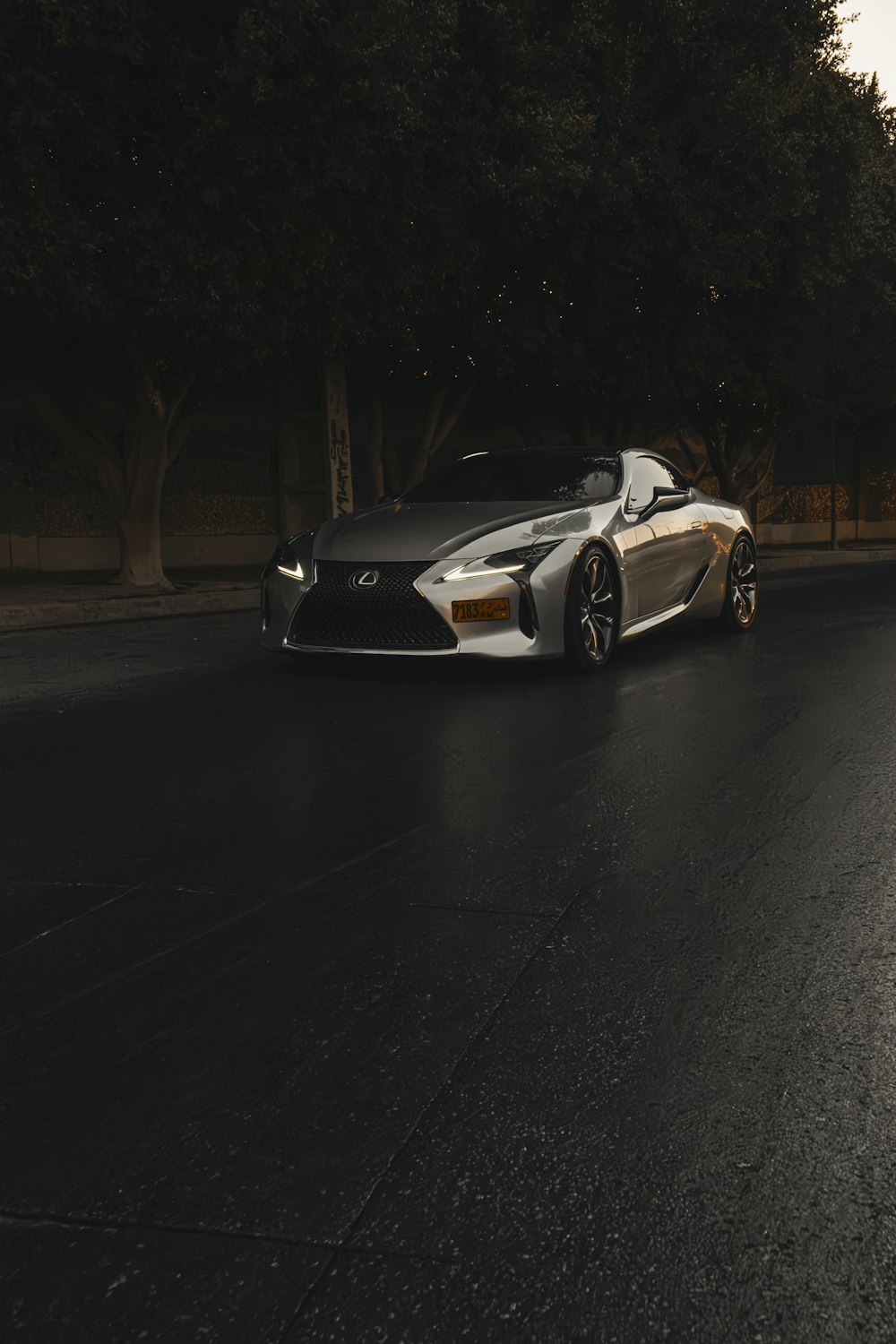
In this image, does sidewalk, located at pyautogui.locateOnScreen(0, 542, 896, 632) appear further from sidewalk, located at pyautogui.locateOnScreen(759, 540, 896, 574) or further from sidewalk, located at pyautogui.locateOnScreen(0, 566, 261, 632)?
sidewalk, located at pyautogui.locateOnScreen(759, 540, 896, 574)

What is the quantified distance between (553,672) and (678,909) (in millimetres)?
5444

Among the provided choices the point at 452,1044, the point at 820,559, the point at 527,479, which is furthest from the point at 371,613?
the point at 820,559

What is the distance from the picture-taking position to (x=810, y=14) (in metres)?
23.0

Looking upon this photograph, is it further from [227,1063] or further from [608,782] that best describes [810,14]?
[227,1063]

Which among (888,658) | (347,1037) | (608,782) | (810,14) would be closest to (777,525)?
(810,14)

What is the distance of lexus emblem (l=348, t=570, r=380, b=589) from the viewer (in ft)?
29.5

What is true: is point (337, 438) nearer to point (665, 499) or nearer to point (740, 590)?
point (740, 590)

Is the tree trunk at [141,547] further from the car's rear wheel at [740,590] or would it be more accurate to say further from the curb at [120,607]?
the car's rear wheel at [740,590]

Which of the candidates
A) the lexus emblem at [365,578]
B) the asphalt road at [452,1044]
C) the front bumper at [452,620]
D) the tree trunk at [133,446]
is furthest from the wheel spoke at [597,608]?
the tree trunk at [133,446]

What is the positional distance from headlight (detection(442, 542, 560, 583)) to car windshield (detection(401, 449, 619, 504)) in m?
0.87

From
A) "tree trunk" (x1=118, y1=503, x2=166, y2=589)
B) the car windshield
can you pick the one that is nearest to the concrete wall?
"tree trunk" (x1=118, y1=503, x2=166, y2=589)

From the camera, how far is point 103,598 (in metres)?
16.9

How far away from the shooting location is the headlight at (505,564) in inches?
348

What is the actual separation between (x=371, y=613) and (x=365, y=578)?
21 cm
